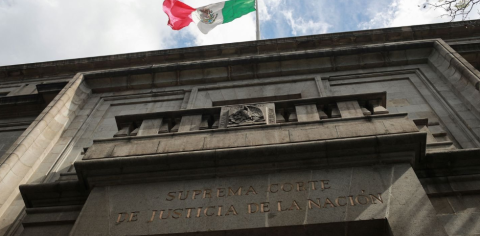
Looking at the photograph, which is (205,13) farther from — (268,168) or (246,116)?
(268,168)

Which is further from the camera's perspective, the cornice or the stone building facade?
the cornice

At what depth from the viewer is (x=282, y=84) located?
12.8m

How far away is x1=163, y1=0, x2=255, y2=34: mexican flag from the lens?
62.5 feet

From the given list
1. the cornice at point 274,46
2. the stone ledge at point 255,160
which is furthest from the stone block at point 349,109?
the cornice at point 274,46

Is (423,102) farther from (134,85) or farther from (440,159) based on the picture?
(134,85)

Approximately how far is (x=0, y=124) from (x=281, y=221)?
11.7 m

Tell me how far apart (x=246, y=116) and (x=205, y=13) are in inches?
524

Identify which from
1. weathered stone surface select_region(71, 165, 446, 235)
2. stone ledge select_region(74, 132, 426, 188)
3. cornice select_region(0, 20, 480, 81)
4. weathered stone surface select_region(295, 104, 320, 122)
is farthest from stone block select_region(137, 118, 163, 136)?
cornice select_region(0, 20, 480, 81)

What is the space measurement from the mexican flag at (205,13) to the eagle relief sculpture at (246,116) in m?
11.8

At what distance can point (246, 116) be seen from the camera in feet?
26.2

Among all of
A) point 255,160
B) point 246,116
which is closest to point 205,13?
point 246,116

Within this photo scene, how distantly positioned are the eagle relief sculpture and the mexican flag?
11.8 meters

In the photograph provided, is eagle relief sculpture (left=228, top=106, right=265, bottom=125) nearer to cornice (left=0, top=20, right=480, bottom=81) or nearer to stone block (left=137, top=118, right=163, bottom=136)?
stone block (left=137, top=118, right=163, bottom=136)

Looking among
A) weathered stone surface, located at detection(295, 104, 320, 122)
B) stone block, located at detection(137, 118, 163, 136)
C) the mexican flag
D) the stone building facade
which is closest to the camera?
the stone building facade
